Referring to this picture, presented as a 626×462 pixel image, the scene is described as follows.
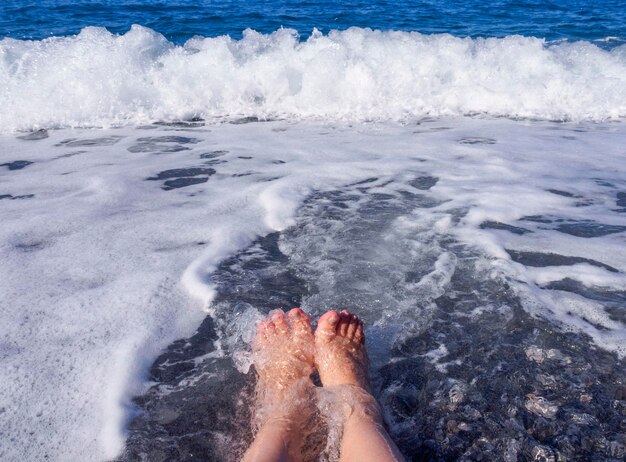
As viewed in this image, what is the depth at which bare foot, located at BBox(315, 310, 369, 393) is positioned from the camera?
209 cm

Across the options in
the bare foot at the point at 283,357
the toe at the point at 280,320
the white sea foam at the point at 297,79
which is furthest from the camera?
the white sea foam at the point at 297,79

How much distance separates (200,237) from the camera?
315cm

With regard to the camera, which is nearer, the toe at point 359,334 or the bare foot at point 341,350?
the bare foot at point 341,350

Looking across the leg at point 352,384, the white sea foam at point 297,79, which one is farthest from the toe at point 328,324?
the white sea foam at point 297,79

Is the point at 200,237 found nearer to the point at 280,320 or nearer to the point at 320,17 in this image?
the point at 280,320

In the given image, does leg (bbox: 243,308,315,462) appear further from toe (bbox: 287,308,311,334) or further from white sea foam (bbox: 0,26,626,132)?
white sea foam (bbox: 0,26,626,132)

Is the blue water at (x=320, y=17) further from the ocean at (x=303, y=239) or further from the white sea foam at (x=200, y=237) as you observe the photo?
the white sea foam at (x=200, y=237)

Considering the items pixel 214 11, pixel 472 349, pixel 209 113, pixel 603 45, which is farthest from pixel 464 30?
pixel 472 349

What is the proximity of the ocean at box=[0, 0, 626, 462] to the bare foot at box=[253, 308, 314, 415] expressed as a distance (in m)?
0.07

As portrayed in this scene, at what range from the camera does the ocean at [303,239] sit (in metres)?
1.91

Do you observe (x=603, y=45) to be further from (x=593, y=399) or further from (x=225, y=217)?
(x=593, y=399)

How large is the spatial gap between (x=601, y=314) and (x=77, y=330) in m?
2.25

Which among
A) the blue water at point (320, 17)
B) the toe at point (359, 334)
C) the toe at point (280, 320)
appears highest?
the blue water at point (320, 17)

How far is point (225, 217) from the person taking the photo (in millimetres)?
3406
